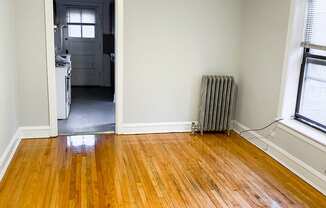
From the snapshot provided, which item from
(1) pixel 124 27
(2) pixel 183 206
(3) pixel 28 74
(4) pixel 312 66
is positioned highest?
(1) pixel 124 27

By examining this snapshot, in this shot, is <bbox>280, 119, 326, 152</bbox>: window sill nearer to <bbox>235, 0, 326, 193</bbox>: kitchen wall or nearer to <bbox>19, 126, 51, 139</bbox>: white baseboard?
<bbox>235, 0, 326, 193</bbox>: kitchen wall

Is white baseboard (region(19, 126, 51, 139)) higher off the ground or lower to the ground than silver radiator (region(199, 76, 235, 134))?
lower

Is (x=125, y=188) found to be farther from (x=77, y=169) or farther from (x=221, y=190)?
(x=221, y=190)

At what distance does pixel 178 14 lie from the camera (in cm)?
455

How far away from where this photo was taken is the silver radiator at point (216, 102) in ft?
15.5

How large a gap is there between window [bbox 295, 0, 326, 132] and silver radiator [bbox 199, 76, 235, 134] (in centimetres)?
109

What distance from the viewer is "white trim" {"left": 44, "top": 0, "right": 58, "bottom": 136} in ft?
13.6

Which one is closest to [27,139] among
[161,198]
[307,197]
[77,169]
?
[77,169]

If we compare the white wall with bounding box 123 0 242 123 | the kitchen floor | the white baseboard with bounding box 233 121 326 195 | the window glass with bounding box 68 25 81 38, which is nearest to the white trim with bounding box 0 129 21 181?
the kitchen floor

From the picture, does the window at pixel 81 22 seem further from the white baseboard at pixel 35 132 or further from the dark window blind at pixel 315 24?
the dark window blind at pixel 315 24

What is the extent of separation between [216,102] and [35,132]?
8.15 ft

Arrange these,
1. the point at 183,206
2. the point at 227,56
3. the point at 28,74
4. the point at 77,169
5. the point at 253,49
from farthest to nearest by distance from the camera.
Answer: the point at 227,56 → the point at 253,49 → the point at 28,74 → the point at 77,169 → the point at 183,206

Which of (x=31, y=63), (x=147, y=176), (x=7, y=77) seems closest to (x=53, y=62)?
(x=31, y=63)

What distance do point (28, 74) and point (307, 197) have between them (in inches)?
137
